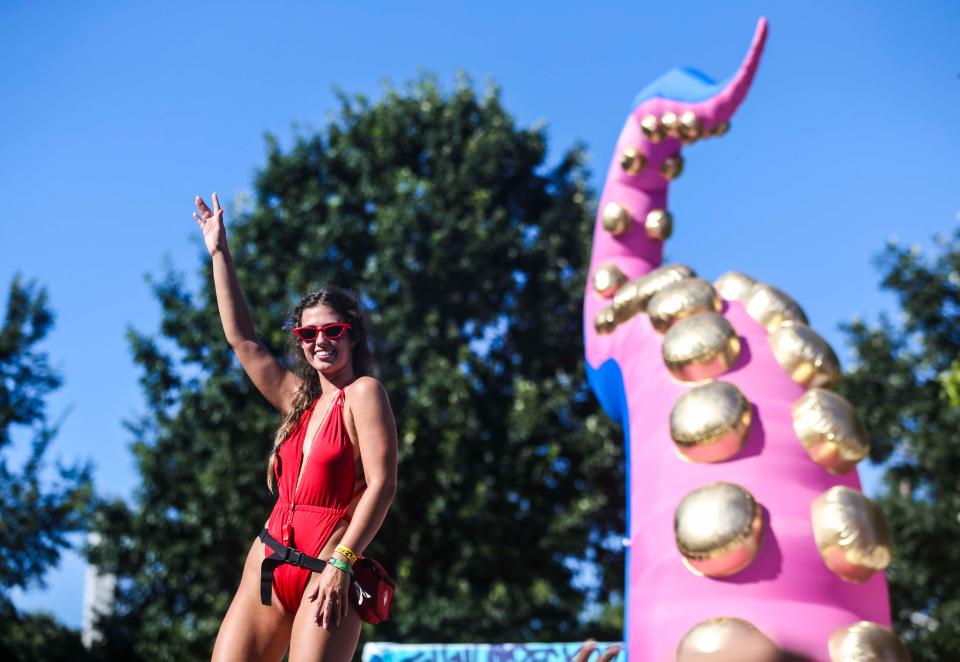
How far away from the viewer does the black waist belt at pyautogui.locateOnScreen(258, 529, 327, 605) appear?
236 centimetres

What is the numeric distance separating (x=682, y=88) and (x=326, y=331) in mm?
4576

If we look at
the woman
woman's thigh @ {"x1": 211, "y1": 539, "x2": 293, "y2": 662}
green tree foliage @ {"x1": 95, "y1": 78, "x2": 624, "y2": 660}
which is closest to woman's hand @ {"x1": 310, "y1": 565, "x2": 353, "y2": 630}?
the woman

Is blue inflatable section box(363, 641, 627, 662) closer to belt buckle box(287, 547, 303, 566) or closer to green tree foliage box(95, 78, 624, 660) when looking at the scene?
green tree foliage box(95, 78, 624, 660)

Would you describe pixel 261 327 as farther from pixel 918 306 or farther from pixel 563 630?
pixel 918 306

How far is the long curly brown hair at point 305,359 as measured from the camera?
269cm

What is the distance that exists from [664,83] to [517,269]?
22.4ft

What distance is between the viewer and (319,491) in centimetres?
246

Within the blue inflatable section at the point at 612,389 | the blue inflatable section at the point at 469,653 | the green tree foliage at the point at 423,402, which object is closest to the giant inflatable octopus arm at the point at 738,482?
the blue inflatable section at the point at 612,389

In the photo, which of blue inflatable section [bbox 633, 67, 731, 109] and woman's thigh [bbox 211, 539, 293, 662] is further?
blue inflatable section [bbox 633, 67, 731, 109]

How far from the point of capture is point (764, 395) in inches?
178

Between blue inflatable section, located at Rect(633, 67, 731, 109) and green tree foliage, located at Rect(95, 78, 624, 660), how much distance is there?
5133 mm

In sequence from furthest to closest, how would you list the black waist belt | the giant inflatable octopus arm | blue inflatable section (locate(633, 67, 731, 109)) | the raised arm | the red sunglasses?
1. blue inflatable section (locate(633, 67, 731, 109))
2. the giant inflatable octopus arm
3. the raised arm
4. the red sunglasses
5. the black waist belt

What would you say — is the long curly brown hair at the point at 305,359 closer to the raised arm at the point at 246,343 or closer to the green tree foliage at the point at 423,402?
the raised arm at the point at 246,343

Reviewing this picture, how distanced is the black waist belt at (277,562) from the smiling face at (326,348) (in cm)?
49
